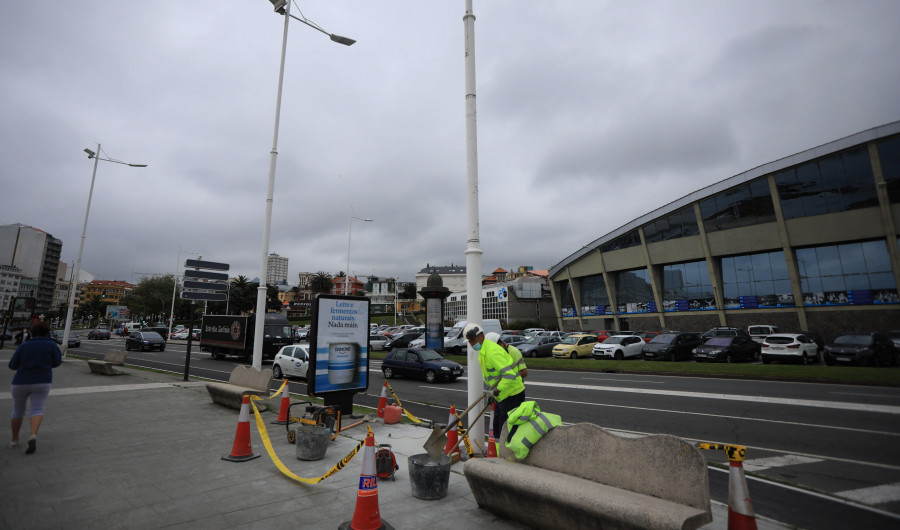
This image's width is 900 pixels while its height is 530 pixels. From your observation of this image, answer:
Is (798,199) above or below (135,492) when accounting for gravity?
above

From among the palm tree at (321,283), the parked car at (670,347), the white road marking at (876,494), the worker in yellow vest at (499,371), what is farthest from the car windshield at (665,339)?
the palm tree at (321,283)

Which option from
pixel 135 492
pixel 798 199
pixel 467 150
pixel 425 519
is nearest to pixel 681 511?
pixel 425 519

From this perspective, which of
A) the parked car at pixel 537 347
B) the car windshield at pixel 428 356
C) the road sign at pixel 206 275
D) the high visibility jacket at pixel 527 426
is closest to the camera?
the high visibility jacket at pixel 527 426

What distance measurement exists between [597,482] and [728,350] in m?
21.9

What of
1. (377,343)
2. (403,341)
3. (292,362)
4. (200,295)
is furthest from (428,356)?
(377,343)

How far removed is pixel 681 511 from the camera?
2.71m

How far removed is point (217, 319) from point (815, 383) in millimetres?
31815

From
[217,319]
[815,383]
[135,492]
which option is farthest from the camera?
[217,319]

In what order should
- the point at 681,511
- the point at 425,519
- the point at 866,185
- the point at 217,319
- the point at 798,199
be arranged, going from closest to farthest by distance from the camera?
the point at 681,511 < the point at 866,185 < the point at 425,519 < the point at 798,199 < the point at 217,319

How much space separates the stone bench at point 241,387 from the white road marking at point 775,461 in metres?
9.41

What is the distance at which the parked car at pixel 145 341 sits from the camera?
33594mm

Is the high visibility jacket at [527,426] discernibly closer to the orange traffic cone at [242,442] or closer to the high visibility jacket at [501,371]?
the high visibility jacket at [501,371]

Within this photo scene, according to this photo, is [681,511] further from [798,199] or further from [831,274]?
[798,199]

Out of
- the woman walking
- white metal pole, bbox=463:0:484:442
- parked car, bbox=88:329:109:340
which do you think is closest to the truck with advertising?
the woman walking
